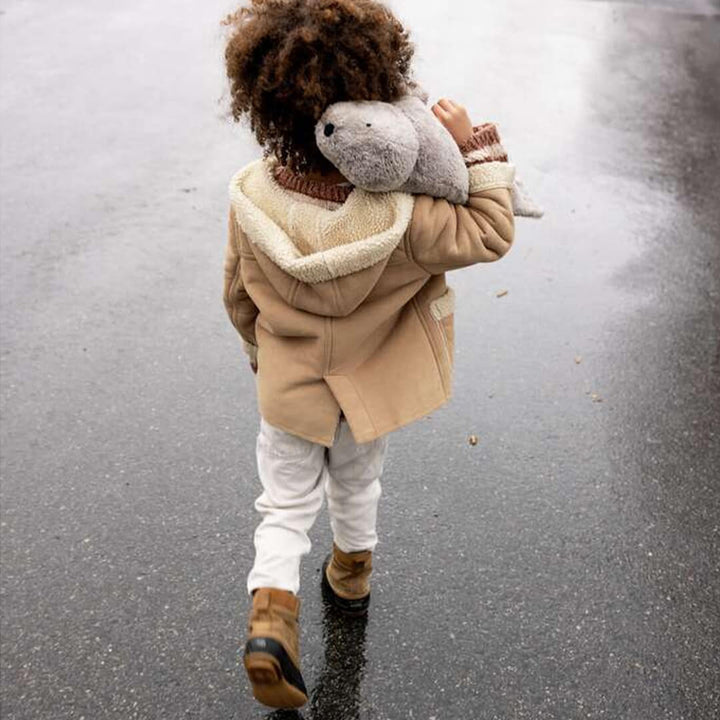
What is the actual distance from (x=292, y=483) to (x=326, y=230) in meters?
0.67

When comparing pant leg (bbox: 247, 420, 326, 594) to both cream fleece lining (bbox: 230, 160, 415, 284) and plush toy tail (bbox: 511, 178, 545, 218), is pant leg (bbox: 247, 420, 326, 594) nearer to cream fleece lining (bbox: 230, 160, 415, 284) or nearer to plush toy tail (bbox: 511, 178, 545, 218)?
cream fleece lining (bbox: 230, 160, 415, 284)

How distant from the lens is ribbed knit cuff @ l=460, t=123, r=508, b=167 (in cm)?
189

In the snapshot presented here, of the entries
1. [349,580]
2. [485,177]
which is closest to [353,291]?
[485,177]

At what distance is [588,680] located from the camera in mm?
2453

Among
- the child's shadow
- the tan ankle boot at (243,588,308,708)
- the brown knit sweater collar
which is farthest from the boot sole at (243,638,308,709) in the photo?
the brown knit sweater collar

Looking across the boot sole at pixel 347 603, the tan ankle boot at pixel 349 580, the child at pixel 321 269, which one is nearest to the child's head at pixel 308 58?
the child at pixel 321 269

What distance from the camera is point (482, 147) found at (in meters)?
1.90

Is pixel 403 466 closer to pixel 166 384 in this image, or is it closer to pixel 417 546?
pixel 417 546

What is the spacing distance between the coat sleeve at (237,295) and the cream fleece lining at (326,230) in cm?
15

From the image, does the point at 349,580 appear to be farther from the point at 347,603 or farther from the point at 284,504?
the point at 284,504

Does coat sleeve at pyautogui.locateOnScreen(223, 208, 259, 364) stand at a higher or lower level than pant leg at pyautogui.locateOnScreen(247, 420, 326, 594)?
higher

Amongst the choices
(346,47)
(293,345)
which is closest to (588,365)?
(293,345)

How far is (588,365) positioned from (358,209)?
7.92ft

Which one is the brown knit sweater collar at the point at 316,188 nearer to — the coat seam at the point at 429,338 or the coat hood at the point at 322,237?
the coat hood at the point at 322,237
